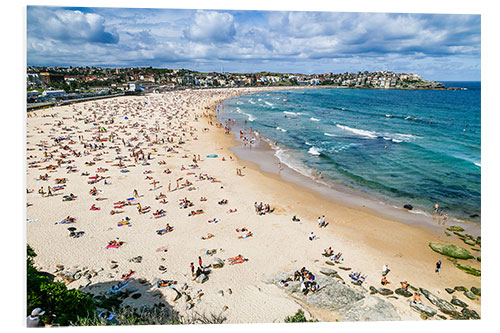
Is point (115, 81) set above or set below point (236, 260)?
above

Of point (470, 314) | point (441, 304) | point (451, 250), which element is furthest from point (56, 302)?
point (451, 250)

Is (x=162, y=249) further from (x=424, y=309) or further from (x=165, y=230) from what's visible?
(x=424, y=309)

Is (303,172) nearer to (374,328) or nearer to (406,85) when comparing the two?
(374,328)

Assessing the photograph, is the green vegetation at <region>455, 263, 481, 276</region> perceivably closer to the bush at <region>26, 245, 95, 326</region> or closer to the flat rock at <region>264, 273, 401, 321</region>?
the flat rock at <region>264, 273, 401, 321</region>

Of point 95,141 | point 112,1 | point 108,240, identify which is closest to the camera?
point 112,1

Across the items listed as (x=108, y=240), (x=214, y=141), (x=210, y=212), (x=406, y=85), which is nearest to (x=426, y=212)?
(x=210, y=212)
